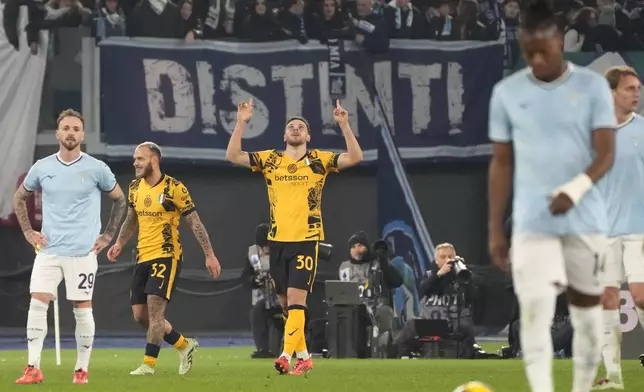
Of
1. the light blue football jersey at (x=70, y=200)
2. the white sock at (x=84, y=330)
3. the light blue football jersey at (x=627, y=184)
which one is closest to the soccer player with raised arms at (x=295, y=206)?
the light blue football jersey at (x=70, y=200)

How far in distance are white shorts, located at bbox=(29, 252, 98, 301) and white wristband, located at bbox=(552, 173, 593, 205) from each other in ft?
19.1

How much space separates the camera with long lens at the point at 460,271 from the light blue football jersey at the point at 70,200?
7.05 meters

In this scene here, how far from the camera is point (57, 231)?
36.4 feet

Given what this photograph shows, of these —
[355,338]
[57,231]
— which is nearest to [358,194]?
[355,338]

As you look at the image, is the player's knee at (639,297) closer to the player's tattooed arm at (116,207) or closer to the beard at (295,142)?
the beard at (295,142)

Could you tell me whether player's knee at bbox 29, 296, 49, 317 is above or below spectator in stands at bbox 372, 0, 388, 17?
below

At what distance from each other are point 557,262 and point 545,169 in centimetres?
46

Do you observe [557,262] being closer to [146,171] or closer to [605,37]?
[146,171]

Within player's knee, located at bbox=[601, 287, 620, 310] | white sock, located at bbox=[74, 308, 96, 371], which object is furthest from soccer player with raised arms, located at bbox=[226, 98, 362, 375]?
player's knee, located at bbox=[601, 287, 620, 310]

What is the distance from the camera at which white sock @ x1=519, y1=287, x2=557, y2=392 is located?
6.31 meters

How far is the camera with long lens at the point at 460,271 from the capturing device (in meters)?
17.4

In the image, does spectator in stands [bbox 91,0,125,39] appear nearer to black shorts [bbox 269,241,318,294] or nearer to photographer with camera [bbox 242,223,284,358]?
photographer with camera [bbox 242,223,284,358]

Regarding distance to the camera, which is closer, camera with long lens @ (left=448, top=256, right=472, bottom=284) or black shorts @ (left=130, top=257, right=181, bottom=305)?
black shorts @ (left=130, top=257, right=181, bottom=305)

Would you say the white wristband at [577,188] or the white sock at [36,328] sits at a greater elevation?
the white wristband at [577,188]
